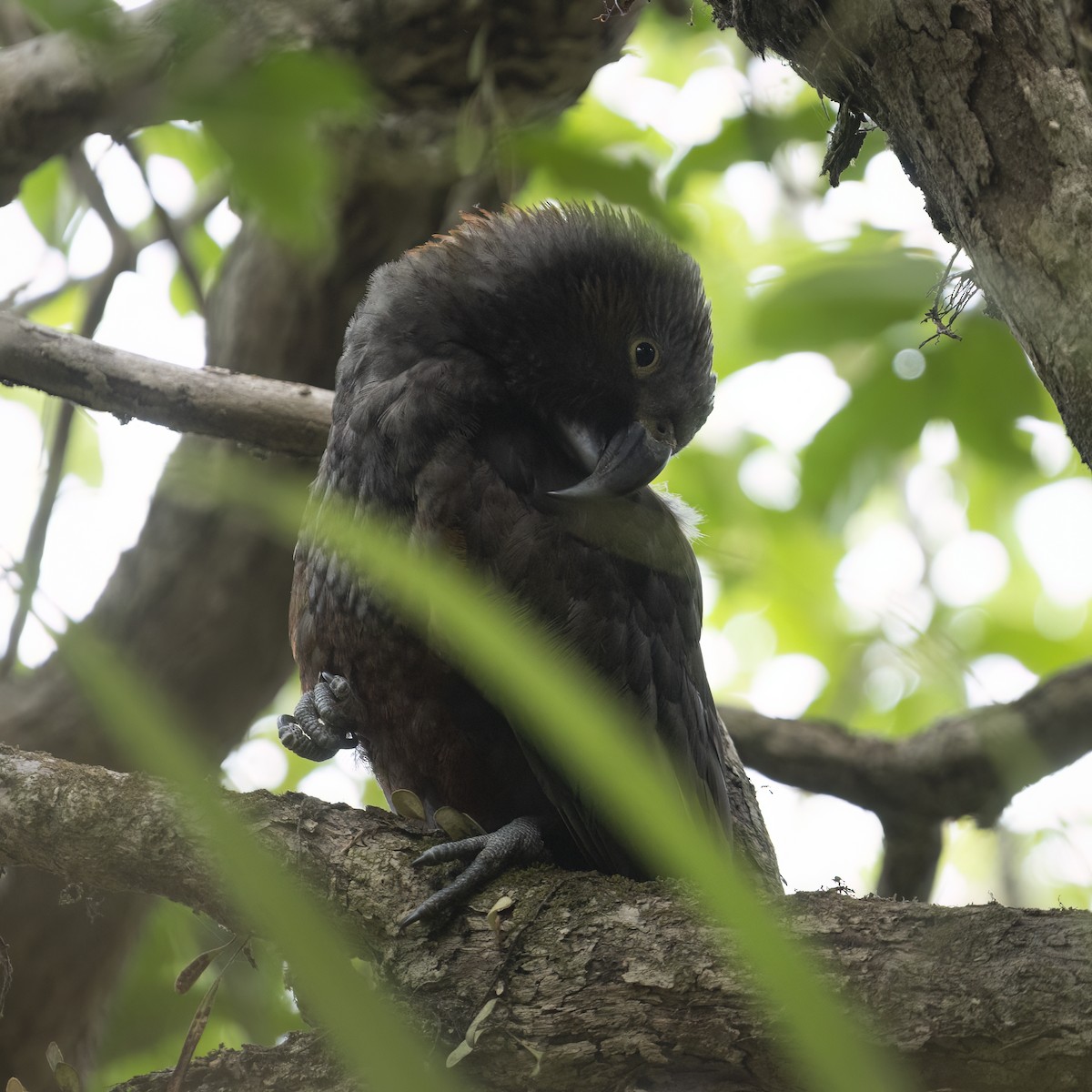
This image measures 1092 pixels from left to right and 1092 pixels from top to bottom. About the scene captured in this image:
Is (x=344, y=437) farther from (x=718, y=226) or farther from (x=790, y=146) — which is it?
(x=718, y=226)

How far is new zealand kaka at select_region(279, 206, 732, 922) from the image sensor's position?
2629 millimetres

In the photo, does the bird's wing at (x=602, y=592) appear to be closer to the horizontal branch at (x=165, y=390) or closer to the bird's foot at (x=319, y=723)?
the bird's foot at (x=319, y=723)

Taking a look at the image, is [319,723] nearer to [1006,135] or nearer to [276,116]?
[276,116]

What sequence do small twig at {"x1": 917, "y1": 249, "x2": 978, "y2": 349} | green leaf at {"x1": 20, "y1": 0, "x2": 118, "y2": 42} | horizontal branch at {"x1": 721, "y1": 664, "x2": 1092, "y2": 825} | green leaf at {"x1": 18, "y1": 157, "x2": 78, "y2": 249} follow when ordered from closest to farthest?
1. green leaf at {"x1": 20, "y1": 0, "x2": 118, "y2": 42}
2. small twig at {"x1": 917, "y1": 249, "x2": 978, "y2": 349}
3. horizontal branch at {"x1": 721, "y1": 664, "x2": 1092, "y2": 825}
4. green leaf at {"x1": 18, "y1": 157, "x2": 78, "y2": 249}

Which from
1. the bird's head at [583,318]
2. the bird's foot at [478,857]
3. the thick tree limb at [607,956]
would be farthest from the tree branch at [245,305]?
the bird's foot at [478,857]

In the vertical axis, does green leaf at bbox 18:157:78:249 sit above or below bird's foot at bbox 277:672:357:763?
above

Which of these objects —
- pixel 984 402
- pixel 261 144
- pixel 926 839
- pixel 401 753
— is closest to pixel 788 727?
pixel 926 839

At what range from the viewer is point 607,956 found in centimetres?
196

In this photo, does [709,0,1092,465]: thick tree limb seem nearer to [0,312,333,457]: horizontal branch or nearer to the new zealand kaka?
the new zealand kaka

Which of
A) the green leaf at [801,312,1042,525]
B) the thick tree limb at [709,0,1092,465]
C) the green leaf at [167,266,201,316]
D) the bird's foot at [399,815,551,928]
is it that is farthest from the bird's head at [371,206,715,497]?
the green leaf at [167,266,201,316]

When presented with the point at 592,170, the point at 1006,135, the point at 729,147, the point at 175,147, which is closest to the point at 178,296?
the point at 175,147

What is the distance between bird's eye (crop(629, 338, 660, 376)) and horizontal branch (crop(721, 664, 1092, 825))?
1.45 metres

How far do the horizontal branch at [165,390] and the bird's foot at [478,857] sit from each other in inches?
61.1

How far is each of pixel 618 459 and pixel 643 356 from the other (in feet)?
1.55
